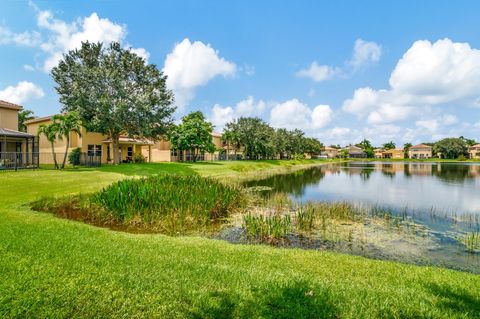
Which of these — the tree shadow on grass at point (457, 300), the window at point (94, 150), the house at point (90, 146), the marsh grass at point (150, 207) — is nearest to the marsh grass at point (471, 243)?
the tree shadow on grass at point (457, 300)

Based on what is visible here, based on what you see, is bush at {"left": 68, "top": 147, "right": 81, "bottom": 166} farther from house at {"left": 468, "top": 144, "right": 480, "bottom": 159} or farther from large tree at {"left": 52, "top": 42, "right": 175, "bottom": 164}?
house at {"left": 468, "top": 144, "right": 480, "bottom": 159}

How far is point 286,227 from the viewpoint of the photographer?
9.48 m

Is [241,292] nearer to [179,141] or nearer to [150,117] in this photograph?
[150,117]

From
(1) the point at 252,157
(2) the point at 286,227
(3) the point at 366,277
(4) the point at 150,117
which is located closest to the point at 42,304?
(3) the point at 366,277

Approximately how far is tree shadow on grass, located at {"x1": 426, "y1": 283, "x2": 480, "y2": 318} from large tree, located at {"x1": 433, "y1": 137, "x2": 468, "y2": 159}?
12481 cm

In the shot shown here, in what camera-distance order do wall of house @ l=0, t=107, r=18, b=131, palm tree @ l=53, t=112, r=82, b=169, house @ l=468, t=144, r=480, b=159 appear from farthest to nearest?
house @ l=468, t=144, r=480, b=159, wall of house @ l=0, t=107, r=18, b=131, palm tree @ l=53, t=112, r=82, b=169

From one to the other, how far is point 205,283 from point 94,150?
117 ft

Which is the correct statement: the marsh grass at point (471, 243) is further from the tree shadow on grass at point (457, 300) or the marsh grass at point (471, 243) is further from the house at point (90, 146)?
the house at point (90, 146)

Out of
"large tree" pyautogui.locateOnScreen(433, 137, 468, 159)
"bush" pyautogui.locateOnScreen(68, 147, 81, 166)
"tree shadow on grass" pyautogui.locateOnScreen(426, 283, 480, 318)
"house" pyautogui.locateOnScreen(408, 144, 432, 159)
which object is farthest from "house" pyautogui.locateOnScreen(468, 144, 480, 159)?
"tree shadow on grass" pyautogui.locateOnScreen(426, 283, 480, 318)

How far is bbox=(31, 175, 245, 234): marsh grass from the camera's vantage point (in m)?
10.2

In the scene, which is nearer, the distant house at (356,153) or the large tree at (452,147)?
the large tree at (452,147)

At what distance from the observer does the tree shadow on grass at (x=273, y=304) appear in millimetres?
3893

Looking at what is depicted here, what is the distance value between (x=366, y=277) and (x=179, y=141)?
43.0 m

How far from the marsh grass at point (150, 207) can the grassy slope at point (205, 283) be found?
10.2ft
